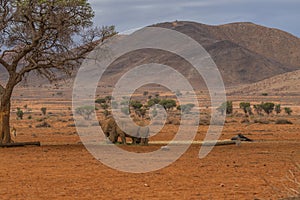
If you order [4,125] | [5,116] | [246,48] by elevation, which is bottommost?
[4,125]

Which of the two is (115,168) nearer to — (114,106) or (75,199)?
(75,199)

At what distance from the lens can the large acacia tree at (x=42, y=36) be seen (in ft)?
71.3

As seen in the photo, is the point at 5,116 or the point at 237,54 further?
the point at 237,54

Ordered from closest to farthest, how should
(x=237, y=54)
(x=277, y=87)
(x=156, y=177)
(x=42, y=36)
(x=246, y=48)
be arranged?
(x=156, y=177) < (x=42, y=36) < (x=277, y=87) < (x=237, y=54) < (x=246, y=48)

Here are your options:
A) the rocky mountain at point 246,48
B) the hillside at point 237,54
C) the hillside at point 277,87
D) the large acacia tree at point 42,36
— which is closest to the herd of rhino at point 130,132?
the large acacia tree at point 42,36

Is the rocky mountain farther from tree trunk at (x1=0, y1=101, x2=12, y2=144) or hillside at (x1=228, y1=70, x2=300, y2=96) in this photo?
tree trunk at (x1=0, y1=101, x2=12, y2=144)

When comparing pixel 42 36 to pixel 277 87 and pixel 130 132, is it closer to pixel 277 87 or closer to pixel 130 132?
pixel 130 132

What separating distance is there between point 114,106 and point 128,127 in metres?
41.6

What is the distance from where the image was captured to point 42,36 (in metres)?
22.4

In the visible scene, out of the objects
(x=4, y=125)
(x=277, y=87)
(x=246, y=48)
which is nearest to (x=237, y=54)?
(x=246, y=48)

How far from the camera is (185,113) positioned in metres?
56.2

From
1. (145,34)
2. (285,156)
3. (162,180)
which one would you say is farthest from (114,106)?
(145,34)

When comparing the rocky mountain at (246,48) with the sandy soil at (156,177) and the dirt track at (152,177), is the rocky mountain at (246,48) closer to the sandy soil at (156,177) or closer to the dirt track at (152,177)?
the sandy soil at (156,177)

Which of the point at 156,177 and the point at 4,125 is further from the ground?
the point at 4,125
